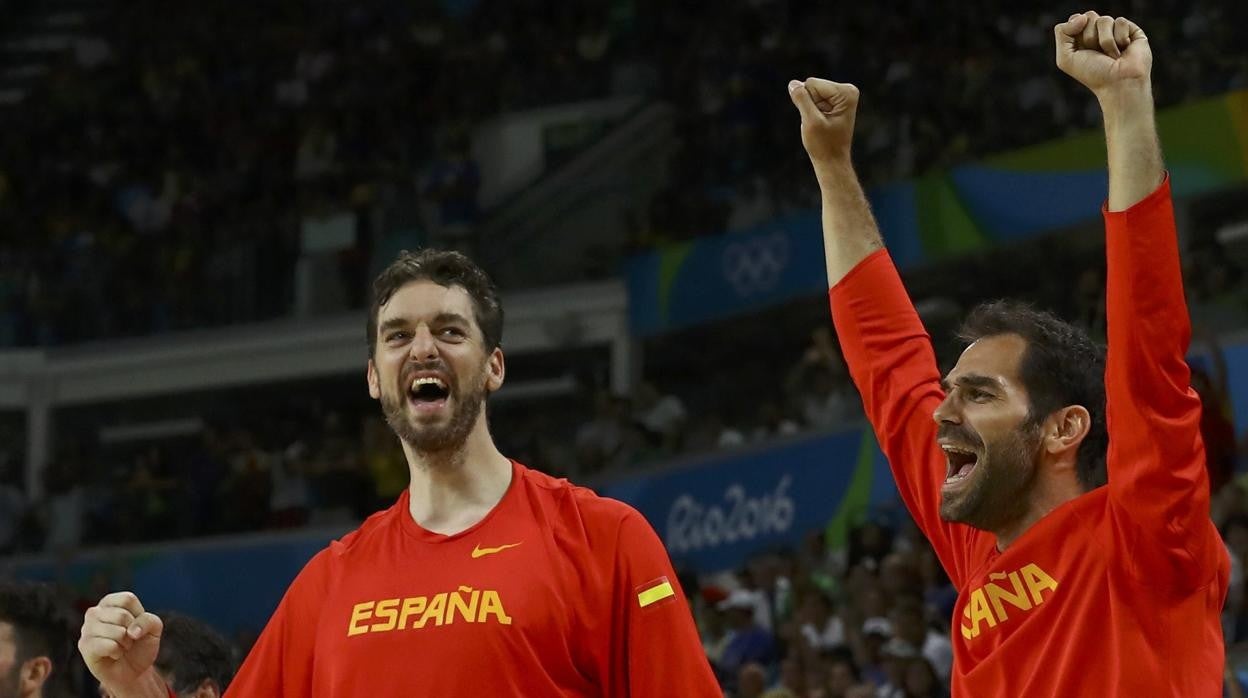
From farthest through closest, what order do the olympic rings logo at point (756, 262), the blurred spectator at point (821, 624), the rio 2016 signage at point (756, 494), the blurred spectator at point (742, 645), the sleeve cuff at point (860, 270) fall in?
1. the olympic rings logo at point (756, 262)
2. the rio 2016 signage at point (756, 494)
3. the blurred spectator at point (742, 645)
4. the blurred spectator at point (821, 624)
5. the sleeve cuff at point (860, 270)

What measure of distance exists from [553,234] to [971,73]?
4.54 meters

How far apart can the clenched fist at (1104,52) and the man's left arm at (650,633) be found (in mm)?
1211

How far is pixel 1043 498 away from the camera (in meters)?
3.80

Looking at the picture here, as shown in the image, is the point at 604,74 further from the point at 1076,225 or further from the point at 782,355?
the point at 1076,225

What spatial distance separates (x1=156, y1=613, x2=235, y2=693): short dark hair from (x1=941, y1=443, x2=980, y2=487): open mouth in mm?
1907

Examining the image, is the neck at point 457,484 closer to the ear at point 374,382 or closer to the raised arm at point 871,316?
the ear at point 374,382

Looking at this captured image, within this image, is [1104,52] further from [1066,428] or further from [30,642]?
[30,642]

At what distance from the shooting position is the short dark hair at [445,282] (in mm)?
4055

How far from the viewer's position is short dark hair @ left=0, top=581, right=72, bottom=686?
477cm

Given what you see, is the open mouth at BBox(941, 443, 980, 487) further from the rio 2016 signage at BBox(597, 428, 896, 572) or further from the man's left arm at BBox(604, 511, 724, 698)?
the rio 2016 signage at BBox(597, 428, 896, 572)

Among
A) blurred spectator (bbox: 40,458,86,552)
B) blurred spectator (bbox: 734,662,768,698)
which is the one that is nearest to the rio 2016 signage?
blurred spectator (bbox: 734,662,768,698)

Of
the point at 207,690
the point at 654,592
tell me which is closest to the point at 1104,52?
the point at 654,592

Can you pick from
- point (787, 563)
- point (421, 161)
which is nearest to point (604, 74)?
point (421, 161)

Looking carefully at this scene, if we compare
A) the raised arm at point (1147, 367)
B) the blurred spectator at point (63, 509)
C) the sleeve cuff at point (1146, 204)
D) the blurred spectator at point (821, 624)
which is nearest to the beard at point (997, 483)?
the raised arm at point (1147, 367)
